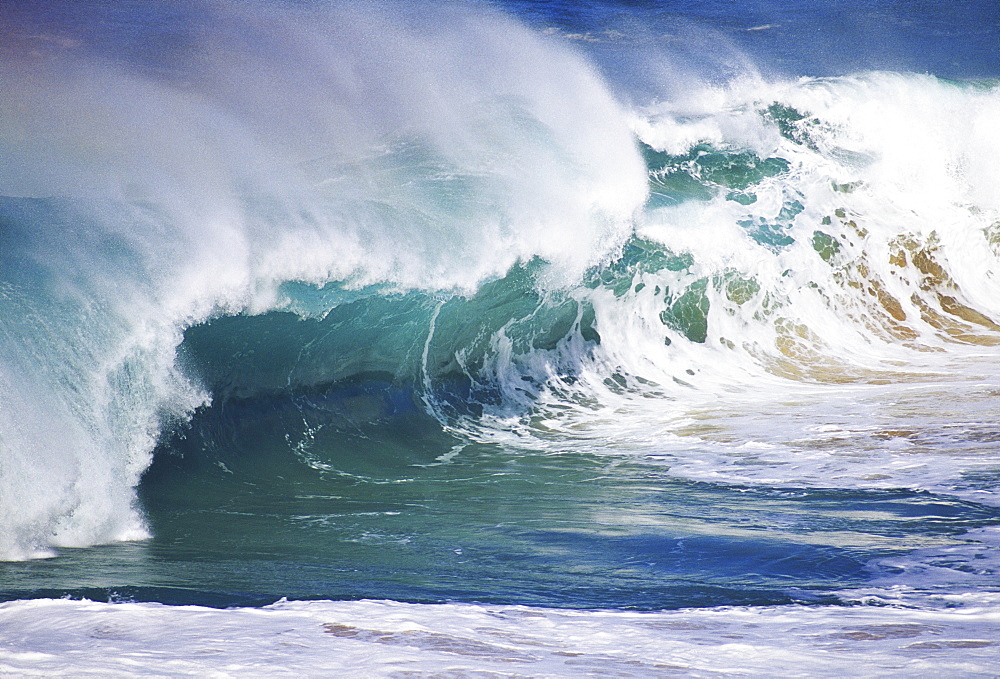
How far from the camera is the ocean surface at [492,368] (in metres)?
2.92

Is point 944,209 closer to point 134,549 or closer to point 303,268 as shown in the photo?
point 303,268

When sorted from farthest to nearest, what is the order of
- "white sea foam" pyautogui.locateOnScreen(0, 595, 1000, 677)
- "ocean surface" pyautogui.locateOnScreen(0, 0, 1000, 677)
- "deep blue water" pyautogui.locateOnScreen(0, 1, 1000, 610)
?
1. "deep blue water" pyautogui.locateOnScreen(0, 1, 1000, 610)
2. "ocean surface" pyautogui.locateOnScreen(0, 0, 1000, 677)
3. "white sea foam" pyautogui.locateOnScreen(0, 595, 1000, 677)

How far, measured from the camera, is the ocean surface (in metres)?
2.92

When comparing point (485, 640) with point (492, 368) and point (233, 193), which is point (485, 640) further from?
point (233, 193)

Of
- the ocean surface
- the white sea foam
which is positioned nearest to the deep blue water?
the ocean surface

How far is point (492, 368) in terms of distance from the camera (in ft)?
23.4

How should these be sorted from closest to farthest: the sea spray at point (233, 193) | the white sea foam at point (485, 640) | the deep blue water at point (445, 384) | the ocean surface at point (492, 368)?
the white sea foam at point (485, 640), the ocean surface at point (492, 368), the deep blue water at point (445, 384), the sea spray at point (233, 193)

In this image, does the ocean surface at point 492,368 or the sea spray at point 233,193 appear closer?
the ocean surface at point 492,368

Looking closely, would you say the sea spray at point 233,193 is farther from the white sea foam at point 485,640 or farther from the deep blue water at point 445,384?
the white sea foam at point 485,640

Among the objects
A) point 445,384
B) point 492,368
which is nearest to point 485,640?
point 445,384

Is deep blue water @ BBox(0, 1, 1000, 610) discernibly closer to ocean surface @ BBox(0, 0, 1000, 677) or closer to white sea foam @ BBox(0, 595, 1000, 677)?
ocean surface @ BBox(0, 0, 1000, 677)

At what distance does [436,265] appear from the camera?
7078 mm

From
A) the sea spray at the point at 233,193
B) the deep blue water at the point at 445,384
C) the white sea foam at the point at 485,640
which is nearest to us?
the white sea foam at the point at 485,640

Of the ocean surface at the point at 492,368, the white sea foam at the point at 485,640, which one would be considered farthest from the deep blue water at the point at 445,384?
the white sea foam at the point at 485,640
